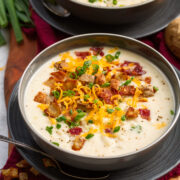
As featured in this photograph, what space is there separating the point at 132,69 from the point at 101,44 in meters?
0.45

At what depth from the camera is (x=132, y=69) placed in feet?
10.6

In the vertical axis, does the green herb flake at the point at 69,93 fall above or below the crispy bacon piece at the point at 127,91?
above

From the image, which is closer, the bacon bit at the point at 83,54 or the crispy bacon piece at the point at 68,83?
the crispy bacon piece at the point at 68,83

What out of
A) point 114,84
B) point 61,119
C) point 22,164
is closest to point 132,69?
point 114,84

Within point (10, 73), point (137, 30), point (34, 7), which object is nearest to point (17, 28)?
point (34, 7)

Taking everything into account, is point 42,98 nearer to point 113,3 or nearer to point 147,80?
point 147,80

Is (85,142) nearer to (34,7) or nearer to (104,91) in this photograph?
(104,91)

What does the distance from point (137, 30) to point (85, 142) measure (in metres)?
1.74

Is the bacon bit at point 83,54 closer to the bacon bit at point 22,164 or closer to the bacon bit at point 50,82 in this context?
the bacon bit at point 50,82

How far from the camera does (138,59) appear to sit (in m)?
3.36

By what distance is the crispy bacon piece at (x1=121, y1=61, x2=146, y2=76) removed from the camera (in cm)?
318

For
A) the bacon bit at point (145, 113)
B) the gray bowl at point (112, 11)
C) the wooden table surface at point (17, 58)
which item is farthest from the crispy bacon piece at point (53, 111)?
the gray bowl at point (112, 11)

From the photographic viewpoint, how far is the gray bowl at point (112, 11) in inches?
142

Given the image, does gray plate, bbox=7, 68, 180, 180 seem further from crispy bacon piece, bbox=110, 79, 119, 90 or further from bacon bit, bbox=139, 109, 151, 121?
crispy bacon piece, bbox=110, 79, 119, 90
